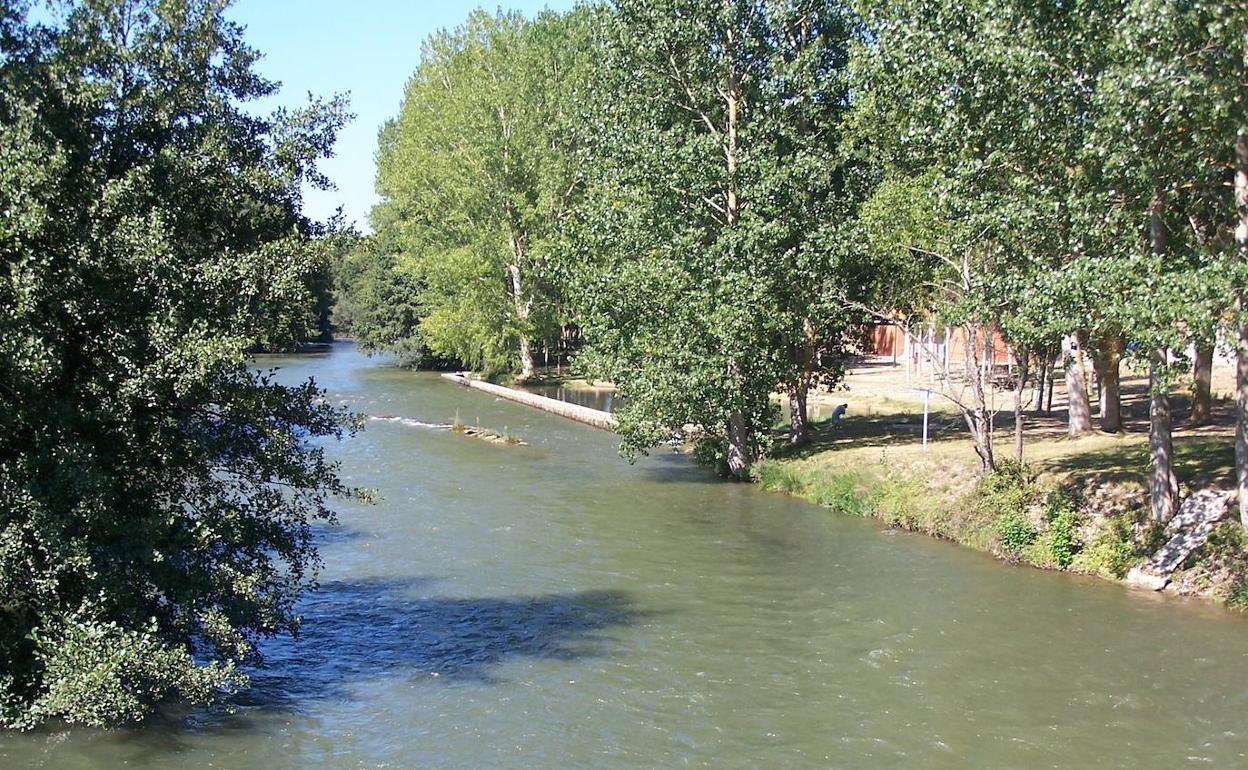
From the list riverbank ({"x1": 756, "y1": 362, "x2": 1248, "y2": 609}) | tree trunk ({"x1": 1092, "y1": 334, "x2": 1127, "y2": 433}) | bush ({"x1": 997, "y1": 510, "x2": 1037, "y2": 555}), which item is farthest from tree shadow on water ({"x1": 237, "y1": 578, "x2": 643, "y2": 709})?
tree trunk ({"x1": 1092, "y1": 334, "x2": 1127, "y2": 433})

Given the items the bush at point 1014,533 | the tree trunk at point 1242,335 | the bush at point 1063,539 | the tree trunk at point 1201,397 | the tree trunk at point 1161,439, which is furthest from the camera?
the tree trunk at point 1201,397

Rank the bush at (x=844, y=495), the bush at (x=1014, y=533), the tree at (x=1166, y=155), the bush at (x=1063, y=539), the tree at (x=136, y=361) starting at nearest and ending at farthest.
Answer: the tree at (x=136, y=361) → the tree at (x=1166, y=155) → the bush at (x=1063, y=539) → the bush at (x=1014, y=533) → the bush at (x=844, y=495)

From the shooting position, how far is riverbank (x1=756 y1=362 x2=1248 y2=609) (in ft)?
65.4

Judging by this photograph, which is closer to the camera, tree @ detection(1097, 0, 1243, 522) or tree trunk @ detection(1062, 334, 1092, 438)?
tree @ detection(1097, 0, 1243, 522)

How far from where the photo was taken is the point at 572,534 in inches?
956

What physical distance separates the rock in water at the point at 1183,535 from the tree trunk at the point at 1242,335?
0.46 m

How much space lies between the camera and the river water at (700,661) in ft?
43.4

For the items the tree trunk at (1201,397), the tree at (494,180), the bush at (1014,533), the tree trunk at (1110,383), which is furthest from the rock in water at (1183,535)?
the tree at (494,180)

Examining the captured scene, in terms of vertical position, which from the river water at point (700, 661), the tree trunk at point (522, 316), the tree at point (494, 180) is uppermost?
the tree at point (494, 180)

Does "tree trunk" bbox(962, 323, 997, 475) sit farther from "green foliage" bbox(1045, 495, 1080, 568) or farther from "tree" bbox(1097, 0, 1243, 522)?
"tree" bbox(1097, 0, 1243, 522)

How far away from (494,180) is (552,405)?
14.3 m

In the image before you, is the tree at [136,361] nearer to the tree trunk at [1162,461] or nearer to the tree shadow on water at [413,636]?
the tree shadow on water at [413,636]

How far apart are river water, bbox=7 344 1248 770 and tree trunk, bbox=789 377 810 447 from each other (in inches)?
250

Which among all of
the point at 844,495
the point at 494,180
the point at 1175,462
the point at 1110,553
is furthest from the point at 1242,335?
the point at 494,180
